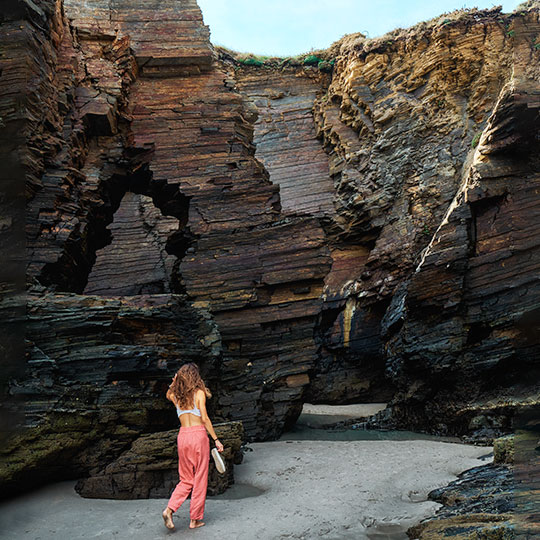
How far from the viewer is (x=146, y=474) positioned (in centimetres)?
749

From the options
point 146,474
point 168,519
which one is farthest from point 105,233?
point 168,519

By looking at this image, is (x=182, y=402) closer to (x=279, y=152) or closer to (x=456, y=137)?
(x=456, y=137)

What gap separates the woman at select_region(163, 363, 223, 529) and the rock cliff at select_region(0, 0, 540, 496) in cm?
194

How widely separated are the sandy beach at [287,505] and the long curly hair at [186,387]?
1449 millimetres

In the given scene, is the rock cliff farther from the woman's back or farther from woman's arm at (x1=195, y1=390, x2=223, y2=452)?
woman's arm at (x1=195, y1=390, x2=223, y2=452)

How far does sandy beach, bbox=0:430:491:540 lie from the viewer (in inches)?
Answer: 218

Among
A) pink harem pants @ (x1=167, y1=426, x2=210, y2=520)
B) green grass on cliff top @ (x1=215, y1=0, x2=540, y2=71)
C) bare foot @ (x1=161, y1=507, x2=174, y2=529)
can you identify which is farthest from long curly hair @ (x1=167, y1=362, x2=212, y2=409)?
green grass on cliff top @ (x1=215, y1=0, x2=540, y2=71)

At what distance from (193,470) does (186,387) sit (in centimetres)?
101

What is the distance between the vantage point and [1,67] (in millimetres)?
10336

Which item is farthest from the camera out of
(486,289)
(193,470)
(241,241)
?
(486,289)

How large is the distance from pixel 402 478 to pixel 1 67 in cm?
1142

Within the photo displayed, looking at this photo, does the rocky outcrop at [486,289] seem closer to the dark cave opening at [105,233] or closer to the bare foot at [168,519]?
the dark cave opening at [105,233]

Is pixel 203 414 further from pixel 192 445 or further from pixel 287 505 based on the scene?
pixel 287 505

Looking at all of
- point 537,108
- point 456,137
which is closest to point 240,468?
point 537,108
